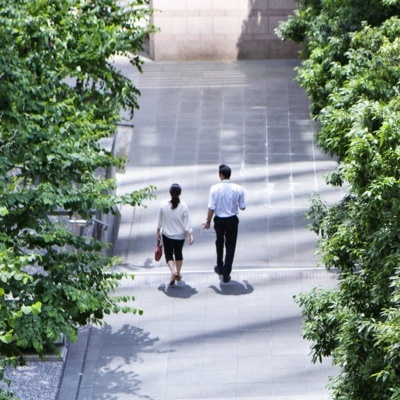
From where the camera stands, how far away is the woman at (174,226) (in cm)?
1662

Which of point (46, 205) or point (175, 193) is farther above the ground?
point (46, 205)

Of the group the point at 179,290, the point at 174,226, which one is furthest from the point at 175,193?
the point at 179,290

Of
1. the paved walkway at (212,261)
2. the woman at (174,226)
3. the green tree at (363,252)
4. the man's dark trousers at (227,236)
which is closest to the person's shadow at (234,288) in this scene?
the paved walkway at (212,261)

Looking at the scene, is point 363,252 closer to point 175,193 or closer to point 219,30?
point 175,193

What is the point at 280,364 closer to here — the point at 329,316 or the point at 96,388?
the point at 96,388

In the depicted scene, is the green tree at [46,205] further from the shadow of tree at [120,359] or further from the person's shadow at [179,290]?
the person's shadow at [179,290]

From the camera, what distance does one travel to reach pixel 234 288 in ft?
56.8

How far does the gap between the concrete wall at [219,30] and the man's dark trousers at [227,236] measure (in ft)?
42.1

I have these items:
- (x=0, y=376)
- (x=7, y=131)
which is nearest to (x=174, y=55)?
(x=7, y=131)

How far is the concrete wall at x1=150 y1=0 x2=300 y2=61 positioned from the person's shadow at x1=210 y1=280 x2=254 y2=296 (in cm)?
1296

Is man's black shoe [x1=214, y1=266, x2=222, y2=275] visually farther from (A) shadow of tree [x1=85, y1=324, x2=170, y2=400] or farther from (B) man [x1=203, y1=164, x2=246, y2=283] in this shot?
(A) shadow of tree [x1=85, y1=324, x2=170, y2=400]

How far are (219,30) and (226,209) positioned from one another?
43.8ft

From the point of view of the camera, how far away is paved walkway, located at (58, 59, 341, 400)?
14.7 meters

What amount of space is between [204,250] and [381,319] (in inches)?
340
